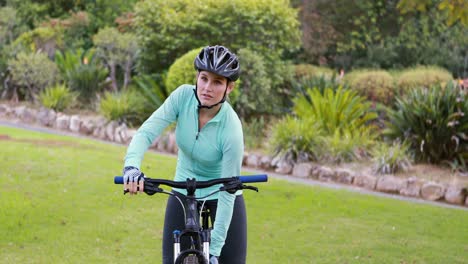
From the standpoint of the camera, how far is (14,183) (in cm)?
1044

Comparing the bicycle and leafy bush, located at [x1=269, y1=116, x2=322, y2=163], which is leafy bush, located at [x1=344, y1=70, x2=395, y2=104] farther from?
the bicycle

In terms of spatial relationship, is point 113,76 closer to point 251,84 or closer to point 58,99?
point 58,99

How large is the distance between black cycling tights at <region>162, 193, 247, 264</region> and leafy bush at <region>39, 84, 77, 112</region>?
15.0 m

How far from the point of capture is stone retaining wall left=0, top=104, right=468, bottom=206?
11.8 m

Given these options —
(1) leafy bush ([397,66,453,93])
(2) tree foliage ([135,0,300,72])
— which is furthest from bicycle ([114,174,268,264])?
(1) leafy bush ([397,66,453,93])

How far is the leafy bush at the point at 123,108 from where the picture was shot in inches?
666

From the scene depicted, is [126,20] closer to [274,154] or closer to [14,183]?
[274,154]

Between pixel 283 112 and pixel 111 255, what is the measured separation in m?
10.4

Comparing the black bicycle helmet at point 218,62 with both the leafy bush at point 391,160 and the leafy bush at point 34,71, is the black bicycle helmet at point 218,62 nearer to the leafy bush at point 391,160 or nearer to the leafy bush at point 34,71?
the leafy bush at point 391,160

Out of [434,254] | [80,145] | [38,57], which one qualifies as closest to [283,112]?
[80,145]

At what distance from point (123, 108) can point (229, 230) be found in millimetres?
13006

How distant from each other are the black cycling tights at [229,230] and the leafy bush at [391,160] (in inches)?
339

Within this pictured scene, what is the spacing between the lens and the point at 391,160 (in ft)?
41.2

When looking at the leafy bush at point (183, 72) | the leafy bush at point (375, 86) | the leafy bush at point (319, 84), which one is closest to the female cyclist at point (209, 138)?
the leafy bush at point (183, 72)
